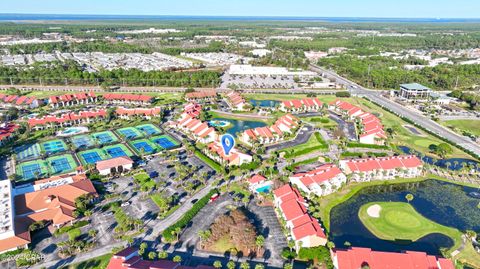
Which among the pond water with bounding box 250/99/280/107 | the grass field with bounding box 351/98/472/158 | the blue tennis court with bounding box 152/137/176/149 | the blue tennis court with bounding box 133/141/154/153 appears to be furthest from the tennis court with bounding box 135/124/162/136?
the grass field with bounding box 351/98/472/158

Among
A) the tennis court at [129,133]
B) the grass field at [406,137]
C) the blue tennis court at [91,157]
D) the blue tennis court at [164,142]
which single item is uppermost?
the grass field at [406,137]

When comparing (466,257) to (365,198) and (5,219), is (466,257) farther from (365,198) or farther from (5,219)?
(5,219)

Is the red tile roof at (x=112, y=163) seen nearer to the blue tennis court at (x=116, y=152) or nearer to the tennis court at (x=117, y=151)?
the tennis court at (x=117, y=151)

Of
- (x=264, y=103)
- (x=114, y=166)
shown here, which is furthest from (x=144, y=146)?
(x=264, y=103)

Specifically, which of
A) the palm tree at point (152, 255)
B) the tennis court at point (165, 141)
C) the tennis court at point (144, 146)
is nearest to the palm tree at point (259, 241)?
the palm tree at point (152, 255)

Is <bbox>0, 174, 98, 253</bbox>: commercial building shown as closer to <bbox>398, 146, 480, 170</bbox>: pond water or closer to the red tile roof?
the red tile roof

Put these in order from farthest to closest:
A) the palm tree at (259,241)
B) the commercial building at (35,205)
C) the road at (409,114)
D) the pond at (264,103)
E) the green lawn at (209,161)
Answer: the pond at (264,103)
the road at (409,114)
the green lawn at (209,161)
the commercial building at (35,205)
the palm tree at (259,241)

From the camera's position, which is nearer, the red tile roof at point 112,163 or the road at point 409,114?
the red tile roof at point 112,163

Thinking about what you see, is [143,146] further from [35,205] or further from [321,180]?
[321,180]
